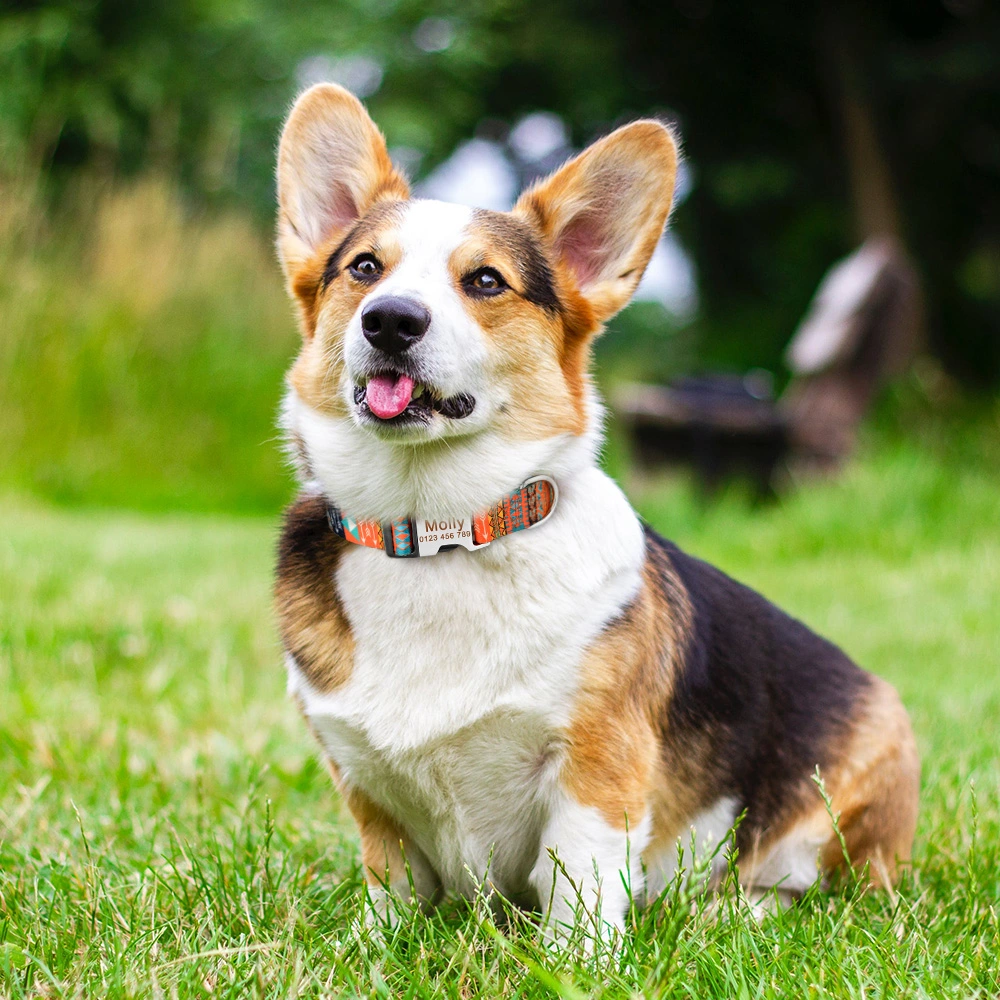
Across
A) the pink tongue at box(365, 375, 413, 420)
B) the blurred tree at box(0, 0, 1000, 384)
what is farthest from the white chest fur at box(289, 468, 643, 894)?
the blurred tree at box(0, 0, 1000, 384)

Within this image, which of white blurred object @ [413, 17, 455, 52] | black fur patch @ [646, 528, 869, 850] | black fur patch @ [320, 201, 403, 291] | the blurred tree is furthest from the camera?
white blurred object @ [413, 17, 455, 52]

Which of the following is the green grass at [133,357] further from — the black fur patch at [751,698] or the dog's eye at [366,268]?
the black fur patch at [751,698]

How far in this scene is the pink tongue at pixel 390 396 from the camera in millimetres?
2193

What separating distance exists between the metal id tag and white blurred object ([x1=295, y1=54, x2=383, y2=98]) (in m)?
13.2

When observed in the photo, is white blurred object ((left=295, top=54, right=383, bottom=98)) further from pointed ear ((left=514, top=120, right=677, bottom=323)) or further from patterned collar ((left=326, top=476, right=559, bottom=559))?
patterned collar ((left=326, top=476, right=559, bottom=559))

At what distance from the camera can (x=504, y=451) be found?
7.50 feet

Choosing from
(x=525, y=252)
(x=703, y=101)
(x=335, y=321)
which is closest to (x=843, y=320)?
(x=525, y=252)

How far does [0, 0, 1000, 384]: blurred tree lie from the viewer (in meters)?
11.0

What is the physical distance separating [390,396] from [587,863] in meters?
0.94

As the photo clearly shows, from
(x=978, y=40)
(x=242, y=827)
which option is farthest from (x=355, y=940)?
(x=978, y=40)

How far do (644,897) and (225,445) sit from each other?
692cm

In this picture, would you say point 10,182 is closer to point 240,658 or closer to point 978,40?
point 240,658

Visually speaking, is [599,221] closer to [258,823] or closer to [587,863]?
[587,863]

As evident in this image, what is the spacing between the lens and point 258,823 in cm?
255
